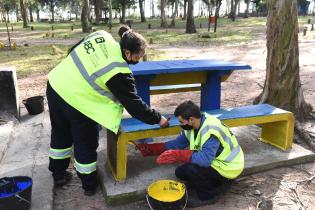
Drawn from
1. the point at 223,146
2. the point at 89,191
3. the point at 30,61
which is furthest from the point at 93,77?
the point at 30,61

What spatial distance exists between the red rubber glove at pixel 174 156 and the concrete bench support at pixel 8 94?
3.24 m

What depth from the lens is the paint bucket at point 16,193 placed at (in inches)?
121

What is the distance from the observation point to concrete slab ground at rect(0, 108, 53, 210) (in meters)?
3.71

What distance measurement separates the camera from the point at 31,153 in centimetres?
468

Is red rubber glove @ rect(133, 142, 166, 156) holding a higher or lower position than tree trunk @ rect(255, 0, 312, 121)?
lower

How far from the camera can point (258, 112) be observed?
4.45m

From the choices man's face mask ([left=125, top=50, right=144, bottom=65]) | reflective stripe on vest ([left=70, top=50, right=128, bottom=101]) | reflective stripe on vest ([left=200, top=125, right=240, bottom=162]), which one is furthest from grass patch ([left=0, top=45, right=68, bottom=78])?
reflective stripe on vest ([left=200, top=125, right=240, bottom=162])

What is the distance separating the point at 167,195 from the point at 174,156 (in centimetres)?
37

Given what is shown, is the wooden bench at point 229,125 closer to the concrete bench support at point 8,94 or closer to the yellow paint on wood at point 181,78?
the yellow paint on wood at point 181,78

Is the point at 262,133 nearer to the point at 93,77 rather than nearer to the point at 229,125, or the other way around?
the point at 229,125

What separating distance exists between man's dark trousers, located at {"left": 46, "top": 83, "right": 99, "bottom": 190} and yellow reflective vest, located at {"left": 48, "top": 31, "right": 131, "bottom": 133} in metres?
0.11

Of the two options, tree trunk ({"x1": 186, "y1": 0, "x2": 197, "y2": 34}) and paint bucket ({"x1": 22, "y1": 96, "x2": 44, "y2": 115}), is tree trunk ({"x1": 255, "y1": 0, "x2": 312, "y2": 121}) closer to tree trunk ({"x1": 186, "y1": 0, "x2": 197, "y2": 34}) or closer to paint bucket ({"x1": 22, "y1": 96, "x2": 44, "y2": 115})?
paint bucket ({"x1": 22, "y1": 96, "x2": 44, "y2": 115})

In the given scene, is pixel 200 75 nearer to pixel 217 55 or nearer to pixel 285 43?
pixel 285 43

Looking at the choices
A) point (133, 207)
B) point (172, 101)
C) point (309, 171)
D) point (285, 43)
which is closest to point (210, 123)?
point (133, 207)
